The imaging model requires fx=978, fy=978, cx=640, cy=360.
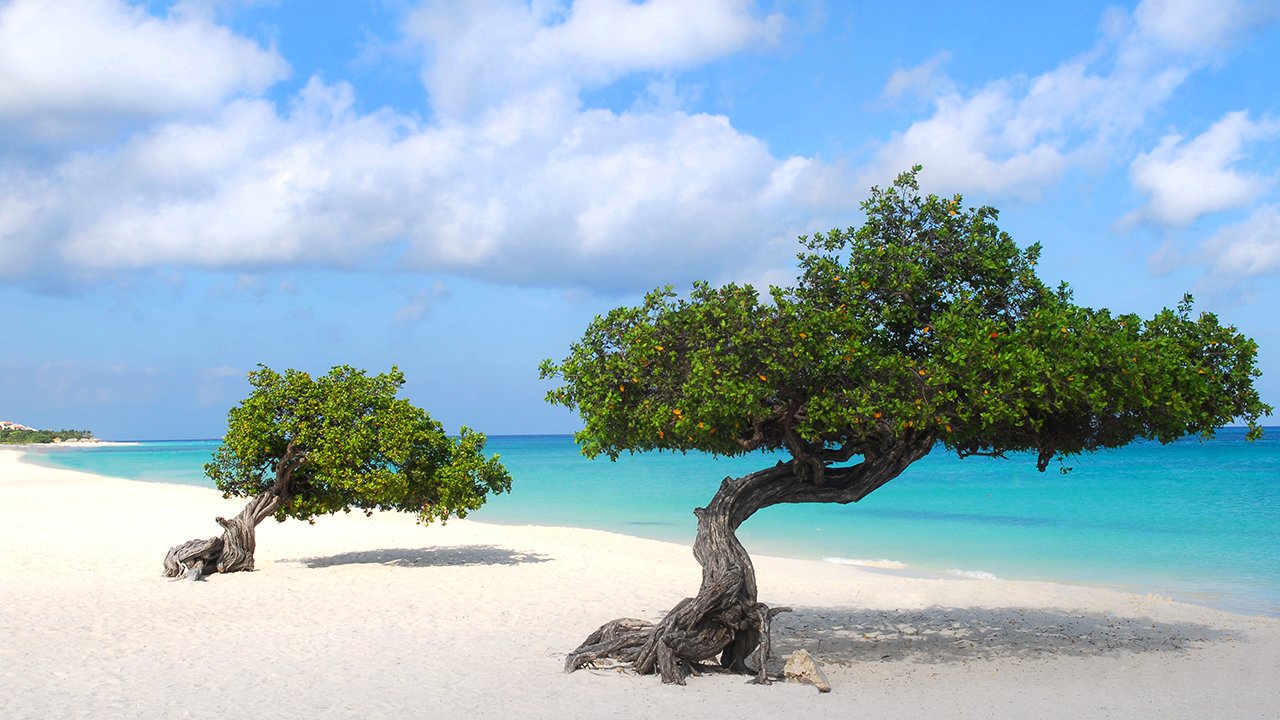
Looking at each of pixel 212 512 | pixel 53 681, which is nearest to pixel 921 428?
pixel 53 681

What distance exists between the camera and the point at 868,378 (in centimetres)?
1054

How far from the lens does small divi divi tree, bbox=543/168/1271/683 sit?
1002cm

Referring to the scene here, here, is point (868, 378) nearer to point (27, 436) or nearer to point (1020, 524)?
point (1020, 524)

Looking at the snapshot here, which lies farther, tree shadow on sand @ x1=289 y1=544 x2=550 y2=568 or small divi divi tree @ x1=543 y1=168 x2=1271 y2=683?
tree shadow on sand @ x1=289 y1=544 x2=550 y2=568

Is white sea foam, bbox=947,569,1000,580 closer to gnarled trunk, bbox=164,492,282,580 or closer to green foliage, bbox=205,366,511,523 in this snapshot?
green foliage, bbox=205,366,511,523

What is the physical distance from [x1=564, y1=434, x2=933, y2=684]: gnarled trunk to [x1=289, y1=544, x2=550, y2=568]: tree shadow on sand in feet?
32.5

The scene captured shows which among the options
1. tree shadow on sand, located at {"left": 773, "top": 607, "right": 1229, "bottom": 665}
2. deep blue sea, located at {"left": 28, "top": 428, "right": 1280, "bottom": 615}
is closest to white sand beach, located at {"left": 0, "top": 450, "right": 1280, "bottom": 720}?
tree shadow on sand, located at {"left": 773, "top": 607, "right": 1229, "bottom": 665}

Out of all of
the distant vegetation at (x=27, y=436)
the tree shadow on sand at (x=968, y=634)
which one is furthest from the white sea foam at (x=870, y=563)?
the distant vegetation at (x=27, y=436)

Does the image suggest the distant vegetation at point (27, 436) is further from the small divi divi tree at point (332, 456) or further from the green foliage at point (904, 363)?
the green foliage at point (904, 363)

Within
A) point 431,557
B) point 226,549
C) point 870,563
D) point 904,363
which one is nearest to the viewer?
point 904,363

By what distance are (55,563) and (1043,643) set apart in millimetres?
18294

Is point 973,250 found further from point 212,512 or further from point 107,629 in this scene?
point 212,512

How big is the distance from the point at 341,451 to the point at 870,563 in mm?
14099

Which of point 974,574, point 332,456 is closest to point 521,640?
point 332,456
